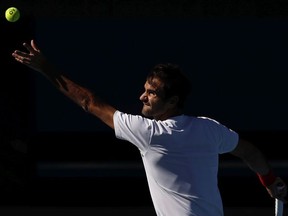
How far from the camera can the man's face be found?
366 cm

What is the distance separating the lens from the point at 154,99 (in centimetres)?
368

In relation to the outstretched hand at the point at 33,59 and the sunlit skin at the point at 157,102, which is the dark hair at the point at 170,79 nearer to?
Answer: the sunlit skin at the point at 157,102

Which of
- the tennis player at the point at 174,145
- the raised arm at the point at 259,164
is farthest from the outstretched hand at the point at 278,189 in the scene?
the tennis player at the point at 174,145

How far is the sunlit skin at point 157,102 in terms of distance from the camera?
3664 mm

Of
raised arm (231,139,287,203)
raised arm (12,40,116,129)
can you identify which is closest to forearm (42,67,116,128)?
raised arm (12,40,116,129)

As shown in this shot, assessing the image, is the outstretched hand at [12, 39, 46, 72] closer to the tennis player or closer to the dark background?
the tennis player

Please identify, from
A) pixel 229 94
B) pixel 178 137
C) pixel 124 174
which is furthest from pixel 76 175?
pixel 178 137

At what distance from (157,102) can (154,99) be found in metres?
0.02

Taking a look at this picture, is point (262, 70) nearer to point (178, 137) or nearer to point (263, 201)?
point (263, 201)

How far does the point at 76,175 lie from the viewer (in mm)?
12602

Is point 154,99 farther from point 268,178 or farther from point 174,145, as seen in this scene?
point 268,178

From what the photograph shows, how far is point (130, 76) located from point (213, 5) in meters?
2.28

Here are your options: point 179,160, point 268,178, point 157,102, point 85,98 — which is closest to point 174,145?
point 179,160

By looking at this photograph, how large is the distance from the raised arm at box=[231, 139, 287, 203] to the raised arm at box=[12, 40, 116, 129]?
0.59 meters
